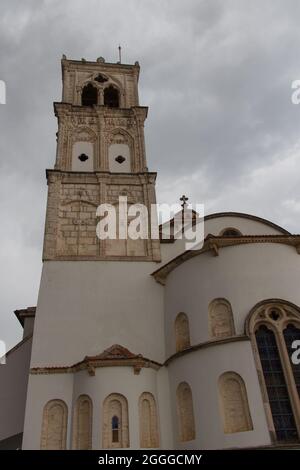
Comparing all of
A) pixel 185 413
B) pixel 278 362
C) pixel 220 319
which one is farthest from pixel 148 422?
pixel 278 362

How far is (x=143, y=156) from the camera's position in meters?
22.5

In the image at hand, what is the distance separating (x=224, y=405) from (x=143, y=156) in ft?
45.2

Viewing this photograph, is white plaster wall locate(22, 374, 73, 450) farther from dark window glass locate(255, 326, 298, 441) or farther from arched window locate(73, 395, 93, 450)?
dark window glass locate(255, 326, 298, 441)

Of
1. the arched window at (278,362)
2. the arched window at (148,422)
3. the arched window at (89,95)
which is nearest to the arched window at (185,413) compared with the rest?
the arched window at (148,422)

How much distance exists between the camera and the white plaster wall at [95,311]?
52.7 ft

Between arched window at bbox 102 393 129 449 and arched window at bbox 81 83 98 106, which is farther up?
arched window at bbox 81 83 98 106

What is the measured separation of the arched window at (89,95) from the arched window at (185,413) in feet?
60.8

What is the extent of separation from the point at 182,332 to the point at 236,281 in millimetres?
2888

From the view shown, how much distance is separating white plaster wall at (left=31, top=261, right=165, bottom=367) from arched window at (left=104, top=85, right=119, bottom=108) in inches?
487

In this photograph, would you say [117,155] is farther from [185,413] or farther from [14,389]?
[185,413]

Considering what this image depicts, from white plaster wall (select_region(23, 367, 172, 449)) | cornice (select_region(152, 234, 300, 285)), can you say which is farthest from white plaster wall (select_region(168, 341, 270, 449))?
cornice (select_region(152, 234, 300, 285))

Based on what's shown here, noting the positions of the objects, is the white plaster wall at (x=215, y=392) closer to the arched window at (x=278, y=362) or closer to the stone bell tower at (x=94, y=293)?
the arched window at (x=278, y=362)

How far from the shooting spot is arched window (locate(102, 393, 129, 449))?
13586 mm

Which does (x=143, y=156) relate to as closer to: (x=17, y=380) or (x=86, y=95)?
(x=86, y=95)
